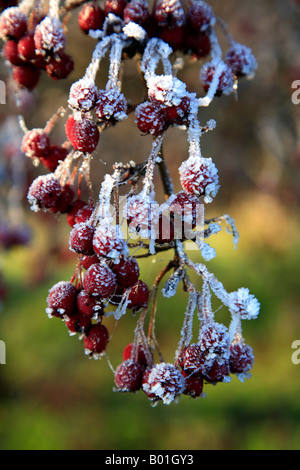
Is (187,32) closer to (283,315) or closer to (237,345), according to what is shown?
(237,345)

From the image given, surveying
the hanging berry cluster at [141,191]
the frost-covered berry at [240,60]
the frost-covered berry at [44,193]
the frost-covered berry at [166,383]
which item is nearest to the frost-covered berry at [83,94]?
the hanging berry cluster at [141,191]

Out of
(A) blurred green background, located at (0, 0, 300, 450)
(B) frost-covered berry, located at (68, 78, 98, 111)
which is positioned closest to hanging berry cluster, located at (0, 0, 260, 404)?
(B) frost-covered berry, located at (68, 78, 98, 111)

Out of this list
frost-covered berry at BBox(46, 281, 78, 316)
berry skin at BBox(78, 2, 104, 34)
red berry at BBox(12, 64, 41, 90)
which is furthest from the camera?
red berry at BBox(12, 64, 41, 90)

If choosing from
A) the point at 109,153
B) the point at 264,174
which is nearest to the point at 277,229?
the point at 264,174

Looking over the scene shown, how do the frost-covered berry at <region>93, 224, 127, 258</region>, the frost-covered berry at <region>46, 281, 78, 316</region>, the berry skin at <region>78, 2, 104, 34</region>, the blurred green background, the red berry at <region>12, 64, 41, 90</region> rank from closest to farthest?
the frost-covered berry at <region>93, 224, 127, 258</region> → the frost-covered berry at <region>46, 281, 78, 316</region> → the berry skin at <region>78, 2, 104, 34</region> → the red berry at <region>12, 64, 41, 90</region> → the blurred green background

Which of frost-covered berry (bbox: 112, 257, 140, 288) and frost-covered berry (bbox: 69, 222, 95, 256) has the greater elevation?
frost-covered berry (bbox: 69, 222, 95, 256)

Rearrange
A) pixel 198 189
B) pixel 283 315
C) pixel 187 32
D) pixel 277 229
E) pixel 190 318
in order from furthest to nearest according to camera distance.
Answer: pixel 277 229
pixel 283 315
pixel 187 32
pixel 190 318
pixel 198 189

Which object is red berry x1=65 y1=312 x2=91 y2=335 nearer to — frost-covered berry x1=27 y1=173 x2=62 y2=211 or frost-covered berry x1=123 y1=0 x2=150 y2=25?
frost-covered berry x1=27 y1=173 x2=62 y2=211

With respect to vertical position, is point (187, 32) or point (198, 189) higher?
point (187, 32)

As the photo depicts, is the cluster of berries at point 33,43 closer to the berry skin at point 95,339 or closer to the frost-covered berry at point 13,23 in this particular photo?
the frost-covered berry at point 13,23
